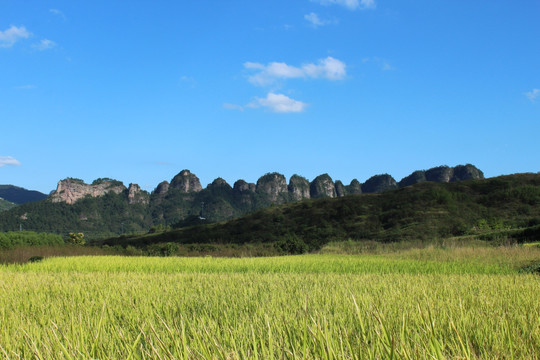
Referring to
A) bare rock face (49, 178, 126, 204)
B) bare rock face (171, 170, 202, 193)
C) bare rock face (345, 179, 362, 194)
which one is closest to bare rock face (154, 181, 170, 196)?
bare rock face (171, 170, 202, 193)

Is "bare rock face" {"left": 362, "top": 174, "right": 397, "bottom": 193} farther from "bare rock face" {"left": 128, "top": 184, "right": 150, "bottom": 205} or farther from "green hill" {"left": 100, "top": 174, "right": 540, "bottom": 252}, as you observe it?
"green hill" {"left": 100, "top": 174, "right": 540, "bottom": 252}

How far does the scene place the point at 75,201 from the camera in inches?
5669

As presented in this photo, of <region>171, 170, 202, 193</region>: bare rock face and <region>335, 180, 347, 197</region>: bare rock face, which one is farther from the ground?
<region>171, 170, 202, 193</region>: bare rock face

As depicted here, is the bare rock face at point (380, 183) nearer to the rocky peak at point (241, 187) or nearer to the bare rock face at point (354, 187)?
the bare rock face at point (354, 187)

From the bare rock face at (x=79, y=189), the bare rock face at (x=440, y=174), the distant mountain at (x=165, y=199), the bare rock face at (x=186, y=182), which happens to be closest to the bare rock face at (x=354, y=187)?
the distant mountain at (x=165, y=199)

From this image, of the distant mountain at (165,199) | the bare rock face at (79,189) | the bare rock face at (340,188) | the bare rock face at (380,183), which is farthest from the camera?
the bare rock face at (340,188)

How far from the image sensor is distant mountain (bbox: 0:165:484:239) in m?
127

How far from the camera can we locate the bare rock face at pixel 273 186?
6186 inches

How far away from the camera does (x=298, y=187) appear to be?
160 m

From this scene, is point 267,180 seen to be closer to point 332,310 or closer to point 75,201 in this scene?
point 75,201

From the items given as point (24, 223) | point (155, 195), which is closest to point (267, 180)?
point (155, 195)

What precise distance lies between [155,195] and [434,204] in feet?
432

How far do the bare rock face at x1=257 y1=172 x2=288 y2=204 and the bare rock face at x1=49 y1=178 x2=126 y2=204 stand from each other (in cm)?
5478

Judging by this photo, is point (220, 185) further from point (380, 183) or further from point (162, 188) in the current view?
point (380, 183)
